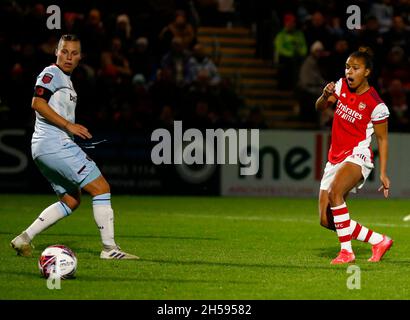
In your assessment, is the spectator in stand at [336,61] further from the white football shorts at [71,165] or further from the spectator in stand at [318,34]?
the white football shorts at [71,165]

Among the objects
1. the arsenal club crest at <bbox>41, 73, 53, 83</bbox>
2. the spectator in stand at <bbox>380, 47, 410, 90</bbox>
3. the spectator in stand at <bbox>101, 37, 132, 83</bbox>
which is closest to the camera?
the arsenal club crest at <bbox>41, 73, 53, 83</bbox>

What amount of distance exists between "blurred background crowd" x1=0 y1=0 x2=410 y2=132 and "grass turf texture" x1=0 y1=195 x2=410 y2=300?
2541 millimetres

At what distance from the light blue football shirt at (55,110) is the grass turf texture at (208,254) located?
115 cm

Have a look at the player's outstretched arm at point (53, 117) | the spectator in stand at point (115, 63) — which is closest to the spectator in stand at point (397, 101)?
the spectator in stand at point (115, 63)

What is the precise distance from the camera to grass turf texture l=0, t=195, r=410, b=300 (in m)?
8.32

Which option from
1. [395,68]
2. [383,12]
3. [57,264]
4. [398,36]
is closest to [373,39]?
[395,68]

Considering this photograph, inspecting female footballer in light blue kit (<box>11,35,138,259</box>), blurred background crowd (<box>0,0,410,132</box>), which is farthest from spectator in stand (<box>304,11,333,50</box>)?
female footballer in light blue kit (<box>11,35,138,259</box>)

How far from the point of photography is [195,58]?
22469mm

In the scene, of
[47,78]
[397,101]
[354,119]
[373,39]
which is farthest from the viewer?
[373,39]

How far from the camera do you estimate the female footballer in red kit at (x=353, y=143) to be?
10.3m

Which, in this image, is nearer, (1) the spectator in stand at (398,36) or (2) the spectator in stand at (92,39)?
(2) the spectator in stand at (92,39)

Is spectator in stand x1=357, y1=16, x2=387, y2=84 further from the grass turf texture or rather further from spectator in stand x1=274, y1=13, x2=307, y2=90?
the grass turf texture

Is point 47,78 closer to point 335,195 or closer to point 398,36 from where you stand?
point 335,195

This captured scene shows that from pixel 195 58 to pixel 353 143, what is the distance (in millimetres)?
12262
